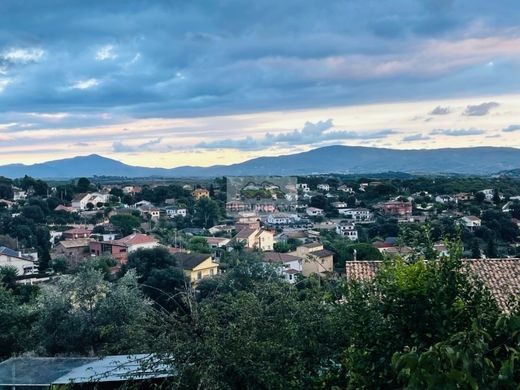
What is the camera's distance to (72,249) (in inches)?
1564

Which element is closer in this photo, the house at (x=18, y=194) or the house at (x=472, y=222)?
the house at (x=472, y=222)

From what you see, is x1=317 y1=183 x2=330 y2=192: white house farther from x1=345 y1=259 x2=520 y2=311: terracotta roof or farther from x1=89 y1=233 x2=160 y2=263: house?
x1=345 y1=259 x2=520 y2=311: terracotta roof

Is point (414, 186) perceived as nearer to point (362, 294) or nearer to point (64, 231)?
point (64, 231)

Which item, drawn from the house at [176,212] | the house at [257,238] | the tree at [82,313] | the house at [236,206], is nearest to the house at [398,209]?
the house at [257,238]

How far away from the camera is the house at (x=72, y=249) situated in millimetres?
36000

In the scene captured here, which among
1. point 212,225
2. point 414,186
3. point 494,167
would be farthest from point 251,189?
point 494,167

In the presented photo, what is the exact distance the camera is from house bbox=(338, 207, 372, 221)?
56.4 meters

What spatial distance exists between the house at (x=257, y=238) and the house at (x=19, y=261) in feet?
44.0

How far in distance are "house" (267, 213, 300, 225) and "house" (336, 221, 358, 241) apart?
8341mm

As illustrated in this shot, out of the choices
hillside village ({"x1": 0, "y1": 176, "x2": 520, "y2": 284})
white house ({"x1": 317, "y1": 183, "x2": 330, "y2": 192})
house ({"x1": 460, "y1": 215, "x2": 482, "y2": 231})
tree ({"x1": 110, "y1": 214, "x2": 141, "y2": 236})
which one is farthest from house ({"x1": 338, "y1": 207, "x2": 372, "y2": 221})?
white house ({"x1": 317, "y1": 183, "x2": 330, "y2": 192})

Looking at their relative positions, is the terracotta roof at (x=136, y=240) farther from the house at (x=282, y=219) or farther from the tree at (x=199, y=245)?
the house at (x=282, y=219)

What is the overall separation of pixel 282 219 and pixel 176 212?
39.5ft

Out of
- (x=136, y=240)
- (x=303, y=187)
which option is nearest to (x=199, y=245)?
(x=136, y=240)

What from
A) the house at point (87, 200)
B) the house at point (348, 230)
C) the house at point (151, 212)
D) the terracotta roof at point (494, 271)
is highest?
the terracotta roof at point (494, 271)
